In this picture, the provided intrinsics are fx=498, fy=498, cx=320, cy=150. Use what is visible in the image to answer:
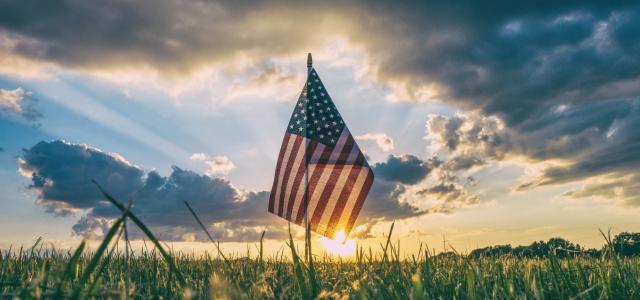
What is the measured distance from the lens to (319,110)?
13.0 meters

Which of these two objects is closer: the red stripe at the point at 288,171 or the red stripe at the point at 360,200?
the red stripe at the point at 360,200

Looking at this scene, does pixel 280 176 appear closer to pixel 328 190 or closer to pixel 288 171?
pixel 288 171

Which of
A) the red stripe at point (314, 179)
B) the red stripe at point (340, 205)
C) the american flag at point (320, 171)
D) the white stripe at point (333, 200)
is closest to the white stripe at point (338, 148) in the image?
the american flag at point (320, 171)

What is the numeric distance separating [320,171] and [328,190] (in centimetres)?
55

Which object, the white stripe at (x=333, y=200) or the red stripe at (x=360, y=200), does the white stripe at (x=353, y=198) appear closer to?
the red stripe at (x=360, y=200)

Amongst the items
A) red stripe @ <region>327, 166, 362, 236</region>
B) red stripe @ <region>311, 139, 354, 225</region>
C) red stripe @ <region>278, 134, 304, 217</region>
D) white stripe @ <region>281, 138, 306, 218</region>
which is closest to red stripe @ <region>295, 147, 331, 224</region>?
red stripe @ <region>311, 139, 354, 225</region>

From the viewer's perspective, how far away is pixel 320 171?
1233 cm

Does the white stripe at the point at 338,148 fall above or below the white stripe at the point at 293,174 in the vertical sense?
above

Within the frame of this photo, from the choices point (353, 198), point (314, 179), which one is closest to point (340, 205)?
point (353, 198)

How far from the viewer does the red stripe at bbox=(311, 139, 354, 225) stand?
11.8 m

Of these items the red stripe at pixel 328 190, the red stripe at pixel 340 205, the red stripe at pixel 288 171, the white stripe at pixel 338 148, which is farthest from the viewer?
the white stripe at pixel 338 148

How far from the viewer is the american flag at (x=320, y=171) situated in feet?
39.2

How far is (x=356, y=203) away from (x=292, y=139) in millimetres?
2338

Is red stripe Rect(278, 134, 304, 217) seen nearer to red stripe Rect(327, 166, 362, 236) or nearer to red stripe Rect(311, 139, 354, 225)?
red stripe Rect(311, 139, 354, 225)
